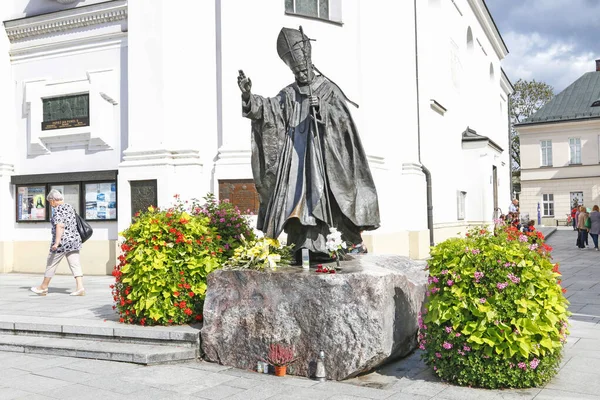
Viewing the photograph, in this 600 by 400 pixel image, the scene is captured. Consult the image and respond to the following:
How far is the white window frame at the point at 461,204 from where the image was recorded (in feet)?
64.7

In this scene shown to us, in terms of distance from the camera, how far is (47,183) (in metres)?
13.3

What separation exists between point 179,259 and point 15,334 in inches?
85.4

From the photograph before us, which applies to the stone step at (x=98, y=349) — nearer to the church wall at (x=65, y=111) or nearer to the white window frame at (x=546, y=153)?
the church wall at (x=65, y=111)

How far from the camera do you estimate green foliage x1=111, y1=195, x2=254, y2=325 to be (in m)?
6.34

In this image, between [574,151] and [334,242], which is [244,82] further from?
[574,151]

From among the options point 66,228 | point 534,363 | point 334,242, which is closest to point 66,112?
point 66,228

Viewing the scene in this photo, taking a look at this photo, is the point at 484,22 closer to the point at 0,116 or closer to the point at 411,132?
the point at 411,132

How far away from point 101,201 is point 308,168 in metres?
8.05

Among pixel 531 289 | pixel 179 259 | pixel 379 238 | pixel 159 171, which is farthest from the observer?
pixel 379 238

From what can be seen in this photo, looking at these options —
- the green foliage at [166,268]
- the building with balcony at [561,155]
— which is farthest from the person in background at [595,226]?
the building with balcony at [561,155]

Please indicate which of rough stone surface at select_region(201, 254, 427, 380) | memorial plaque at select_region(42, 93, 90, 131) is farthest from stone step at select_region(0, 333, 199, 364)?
memorial plaque at select_region(42, 93, 90, 131)

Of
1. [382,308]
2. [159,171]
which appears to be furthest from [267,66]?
[382,308]

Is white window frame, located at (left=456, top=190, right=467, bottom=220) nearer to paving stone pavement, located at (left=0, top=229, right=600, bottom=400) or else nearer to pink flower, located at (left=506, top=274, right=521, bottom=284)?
paving stone pavement, located at (left=0, top=229, right=600, bottom=400)

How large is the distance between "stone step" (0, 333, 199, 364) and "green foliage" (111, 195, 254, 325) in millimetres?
447
